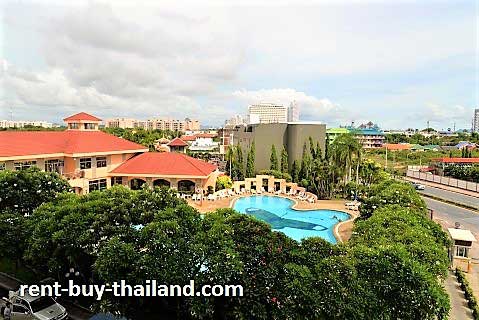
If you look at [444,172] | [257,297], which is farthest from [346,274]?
[444,172]

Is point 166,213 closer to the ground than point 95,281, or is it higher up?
higher up

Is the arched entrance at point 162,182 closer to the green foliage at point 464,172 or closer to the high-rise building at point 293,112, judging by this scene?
the green foliage at point 464,172

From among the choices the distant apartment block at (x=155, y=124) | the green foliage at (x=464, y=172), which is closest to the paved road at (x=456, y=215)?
the green foliage at (x=464, y=172)

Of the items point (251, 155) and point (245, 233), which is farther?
point (251, 155)

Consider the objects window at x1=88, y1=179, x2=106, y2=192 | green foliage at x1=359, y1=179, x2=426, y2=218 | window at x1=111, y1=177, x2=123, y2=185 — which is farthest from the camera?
window at x1=111, y1=177, x2=123, y2=185

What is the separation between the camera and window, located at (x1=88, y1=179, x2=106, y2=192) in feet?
76.9

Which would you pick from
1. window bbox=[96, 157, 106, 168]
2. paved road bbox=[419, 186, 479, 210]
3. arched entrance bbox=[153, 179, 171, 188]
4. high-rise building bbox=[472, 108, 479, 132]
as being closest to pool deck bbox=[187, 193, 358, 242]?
arched entrance bbox=[153, 179, 171, 188]

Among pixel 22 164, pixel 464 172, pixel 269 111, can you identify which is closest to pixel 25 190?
pixel 22 164

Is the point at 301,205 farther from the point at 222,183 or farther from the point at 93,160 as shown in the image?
the point at 93,160

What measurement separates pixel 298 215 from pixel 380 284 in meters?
15.8

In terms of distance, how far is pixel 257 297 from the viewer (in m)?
6.95

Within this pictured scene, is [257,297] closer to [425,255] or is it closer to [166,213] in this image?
[166,213]

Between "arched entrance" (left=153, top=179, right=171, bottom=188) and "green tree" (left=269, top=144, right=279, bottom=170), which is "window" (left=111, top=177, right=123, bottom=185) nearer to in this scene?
"arched entrance" (left=153, top=179, right=171, bottom=188)

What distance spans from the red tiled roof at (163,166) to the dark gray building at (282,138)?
8818 millimetres
